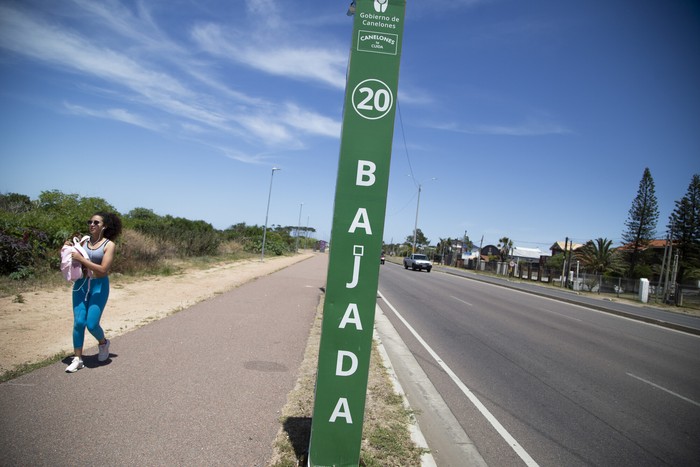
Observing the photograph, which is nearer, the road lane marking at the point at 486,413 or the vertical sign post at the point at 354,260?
the vertical sign post at the point at 354,260

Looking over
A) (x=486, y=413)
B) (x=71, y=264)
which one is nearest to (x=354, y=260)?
(x=486, y=413)

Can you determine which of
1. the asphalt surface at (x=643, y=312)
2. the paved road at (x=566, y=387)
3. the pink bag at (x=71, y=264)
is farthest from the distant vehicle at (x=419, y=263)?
the pink bag at (x=71, y=264)

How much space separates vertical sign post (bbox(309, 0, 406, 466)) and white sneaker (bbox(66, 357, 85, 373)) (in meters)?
3.25

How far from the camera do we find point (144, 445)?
10.7ft

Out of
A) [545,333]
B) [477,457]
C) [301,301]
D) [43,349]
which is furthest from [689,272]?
[43,349]

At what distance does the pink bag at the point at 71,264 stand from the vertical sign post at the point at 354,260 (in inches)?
129

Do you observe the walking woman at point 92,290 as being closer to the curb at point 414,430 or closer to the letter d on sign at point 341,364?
the letter d on sign at point 341,364

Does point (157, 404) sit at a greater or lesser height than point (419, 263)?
lesser

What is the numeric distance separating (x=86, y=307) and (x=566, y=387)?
21.9 ft

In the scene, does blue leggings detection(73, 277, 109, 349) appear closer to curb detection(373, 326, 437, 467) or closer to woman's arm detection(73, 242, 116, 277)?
woman's arm detection(73, 242, 116, 277)

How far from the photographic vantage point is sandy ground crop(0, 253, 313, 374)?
17.6ft

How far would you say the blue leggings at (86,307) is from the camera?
470 cm

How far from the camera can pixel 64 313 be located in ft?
24.6

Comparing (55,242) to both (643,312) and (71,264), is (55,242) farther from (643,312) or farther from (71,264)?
(643,312)
